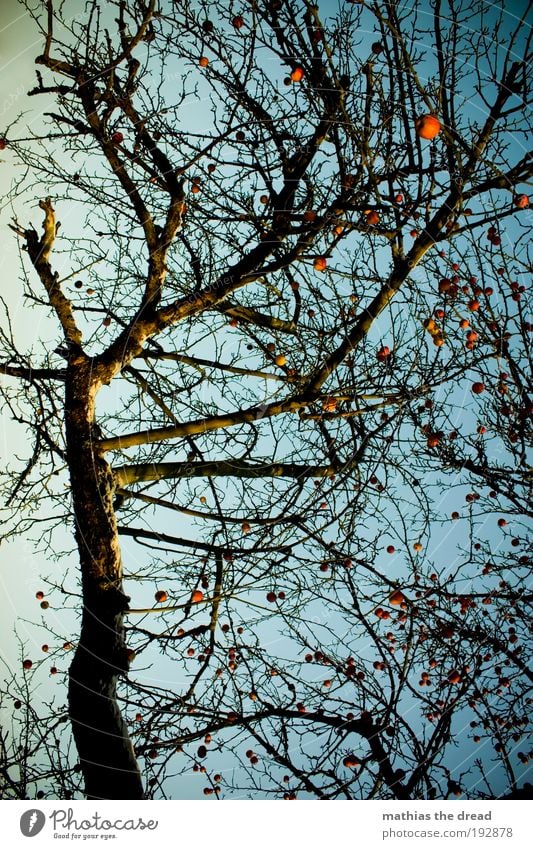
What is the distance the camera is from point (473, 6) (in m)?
2.17

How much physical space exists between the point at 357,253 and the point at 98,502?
200 cm

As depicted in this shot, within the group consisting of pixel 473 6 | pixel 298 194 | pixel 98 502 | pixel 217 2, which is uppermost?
pixel 217 2
